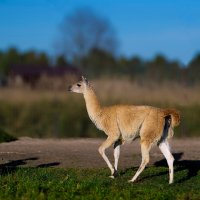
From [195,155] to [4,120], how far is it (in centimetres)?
1021

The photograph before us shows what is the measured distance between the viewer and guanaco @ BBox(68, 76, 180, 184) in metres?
13.2

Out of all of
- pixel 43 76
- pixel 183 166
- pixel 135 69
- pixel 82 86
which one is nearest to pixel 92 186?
pixel 82 86

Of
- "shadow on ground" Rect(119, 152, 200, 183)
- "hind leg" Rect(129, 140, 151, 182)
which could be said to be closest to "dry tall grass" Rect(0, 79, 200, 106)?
"shadow on ground" Rect(119, 152, 200, 183)

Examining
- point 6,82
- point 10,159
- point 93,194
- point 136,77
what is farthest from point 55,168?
point 6,82

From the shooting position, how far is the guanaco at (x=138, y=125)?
1320 centimetres

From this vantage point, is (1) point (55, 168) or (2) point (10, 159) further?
(2) point (10, 159)

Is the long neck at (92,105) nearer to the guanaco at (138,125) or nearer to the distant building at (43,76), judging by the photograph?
the guanaco at (138,125)

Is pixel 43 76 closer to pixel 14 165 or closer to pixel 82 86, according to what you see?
pixel 14 165

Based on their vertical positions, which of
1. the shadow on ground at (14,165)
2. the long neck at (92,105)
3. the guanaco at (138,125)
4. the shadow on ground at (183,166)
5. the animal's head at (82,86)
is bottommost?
the shadow on ground at (183,166)

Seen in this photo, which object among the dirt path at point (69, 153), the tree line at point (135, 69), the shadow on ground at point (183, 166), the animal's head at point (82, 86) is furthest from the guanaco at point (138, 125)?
the tree line at point (135, 69)

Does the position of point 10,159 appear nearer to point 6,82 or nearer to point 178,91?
point 178,91

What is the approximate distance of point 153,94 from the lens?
27578 millimetres

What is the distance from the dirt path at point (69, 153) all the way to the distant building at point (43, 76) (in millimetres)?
8514

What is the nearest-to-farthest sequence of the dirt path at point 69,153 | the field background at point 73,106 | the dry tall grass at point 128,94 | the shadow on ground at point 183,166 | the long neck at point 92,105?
the long neck at point 92,105, the shadow on ground at point 183,166, the dirt path at point 69,153, the field background at point 73,106, the dry tall grass at point 128,94
